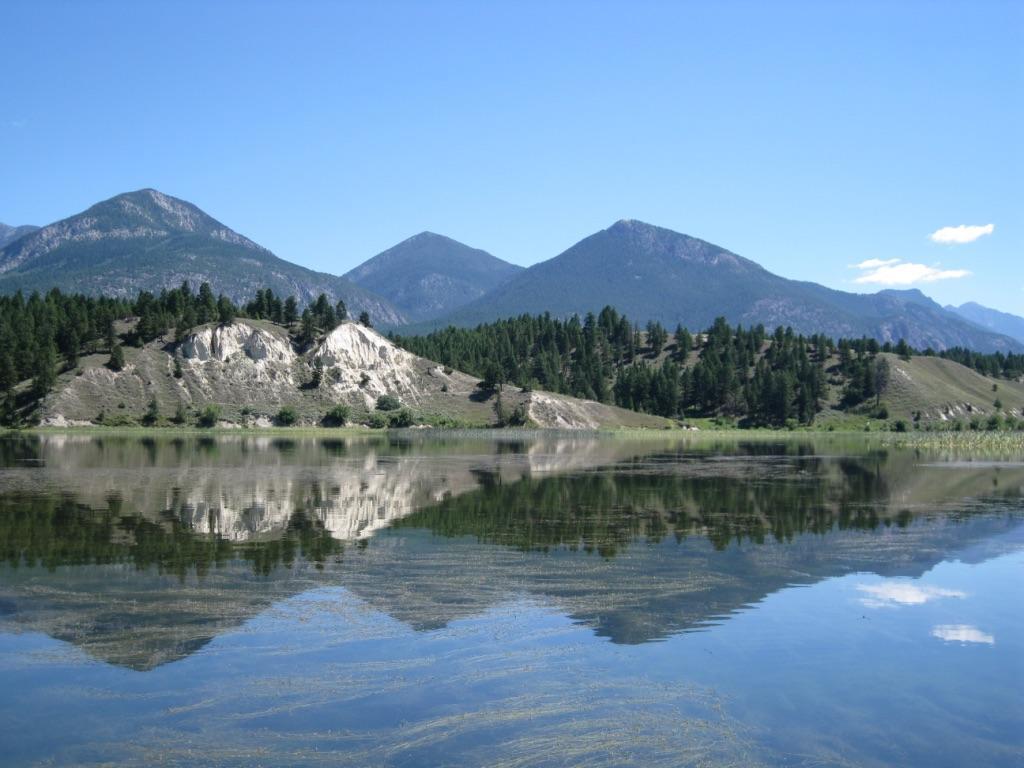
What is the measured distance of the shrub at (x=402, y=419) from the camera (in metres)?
178

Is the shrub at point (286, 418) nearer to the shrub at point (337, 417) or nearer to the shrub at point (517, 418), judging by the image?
the shrub at point (337, 417)

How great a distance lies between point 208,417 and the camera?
158125 millimetres

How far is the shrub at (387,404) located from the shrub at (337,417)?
34.9 ft

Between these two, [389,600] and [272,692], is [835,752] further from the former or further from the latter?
A: [389,600]

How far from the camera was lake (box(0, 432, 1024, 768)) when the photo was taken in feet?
49.9

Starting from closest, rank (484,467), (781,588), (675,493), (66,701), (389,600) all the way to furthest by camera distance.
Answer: (66,701) < (389,600) < (781,588) < (675,493) < (484,467)

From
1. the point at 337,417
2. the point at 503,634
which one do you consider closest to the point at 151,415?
the point at 337,417

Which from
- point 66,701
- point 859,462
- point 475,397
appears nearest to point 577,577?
point 66,701

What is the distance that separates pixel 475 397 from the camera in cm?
19950

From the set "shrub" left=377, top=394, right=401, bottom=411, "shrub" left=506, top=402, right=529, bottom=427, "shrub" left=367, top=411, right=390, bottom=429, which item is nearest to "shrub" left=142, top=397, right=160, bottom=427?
"shrub" left=367, top=411, right=390, bottom=429

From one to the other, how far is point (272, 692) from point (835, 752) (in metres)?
10.6

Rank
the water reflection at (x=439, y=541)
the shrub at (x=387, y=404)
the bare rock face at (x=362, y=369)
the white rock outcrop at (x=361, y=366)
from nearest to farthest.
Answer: the water reflection at (x=439, y=541) → the shrub at (x=387, y=404) → the bare rock face at (x=362, y=369) → the white rock outcrop at (x=361, y=366)

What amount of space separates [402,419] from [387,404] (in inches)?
298

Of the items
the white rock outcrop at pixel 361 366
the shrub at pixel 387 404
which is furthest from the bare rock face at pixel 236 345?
the shrub at pixel 387 404
